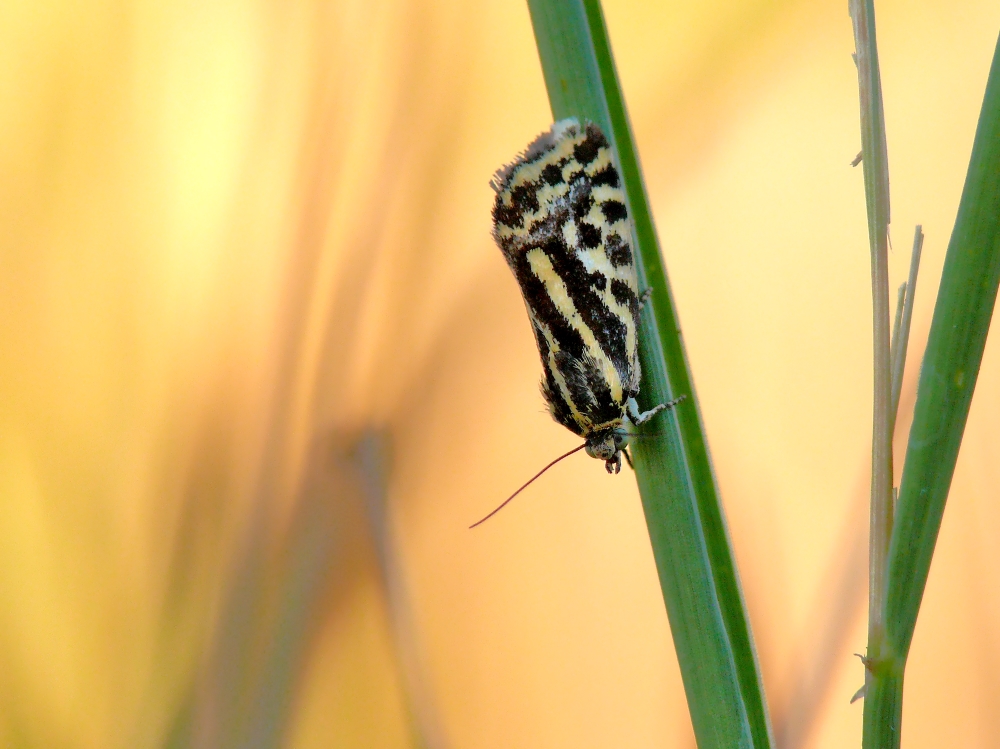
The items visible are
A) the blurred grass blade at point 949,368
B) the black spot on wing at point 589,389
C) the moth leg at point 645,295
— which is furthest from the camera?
the black spot on wing at point 589,389

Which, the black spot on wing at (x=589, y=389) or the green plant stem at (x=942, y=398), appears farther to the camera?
the black spot on wing at (x=589, y=389)

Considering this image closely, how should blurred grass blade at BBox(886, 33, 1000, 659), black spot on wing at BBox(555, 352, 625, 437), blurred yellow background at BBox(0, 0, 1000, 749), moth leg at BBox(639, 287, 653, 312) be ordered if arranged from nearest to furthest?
blurred grass blade at BBox(886, 33, 1000, 659), moth leg at BBox(639, 287, 653, 312), black spot on wing at BBox(555, 352, 625, 437), blurred yellow background at BBox(0, 0, 1000, 749)

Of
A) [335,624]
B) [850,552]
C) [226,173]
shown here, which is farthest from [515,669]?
[226,173]

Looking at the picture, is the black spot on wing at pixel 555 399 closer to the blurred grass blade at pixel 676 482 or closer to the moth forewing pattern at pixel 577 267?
the moth forewing pattern at pixel 577 267

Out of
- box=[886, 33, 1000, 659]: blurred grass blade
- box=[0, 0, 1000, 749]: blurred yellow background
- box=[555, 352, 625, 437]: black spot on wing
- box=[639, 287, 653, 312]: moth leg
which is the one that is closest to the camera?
box=[886, 33, 1000, 659]: blurred grass blade

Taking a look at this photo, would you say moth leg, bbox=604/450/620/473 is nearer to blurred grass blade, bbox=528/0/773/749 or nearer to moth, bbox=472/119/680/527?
moth, bbox=472/119/680/527

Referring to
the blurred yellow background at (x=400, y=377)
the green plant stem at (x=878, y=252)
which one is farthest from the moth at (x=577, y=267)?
the blurred yellow background at (x=400, y=377)

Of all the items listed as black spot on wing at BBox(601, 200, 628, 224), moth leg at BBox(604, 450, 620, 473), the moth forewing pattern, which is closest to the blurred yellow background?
moth leg at BBox(604, 450, 620, 473)

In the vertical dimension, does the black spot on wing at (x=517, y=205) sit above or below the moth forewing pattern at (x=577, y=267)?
above
